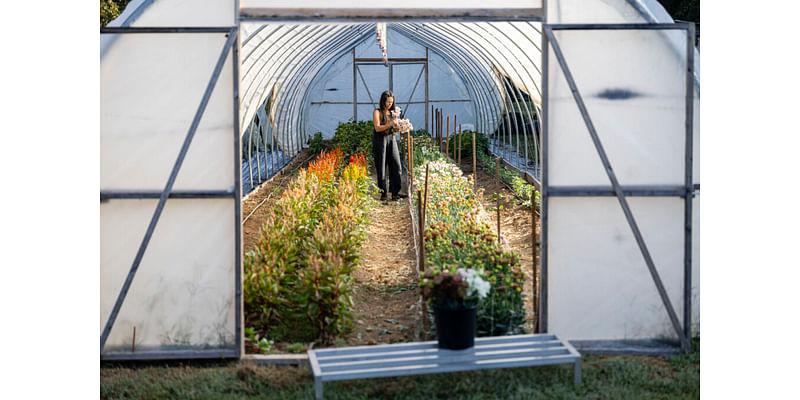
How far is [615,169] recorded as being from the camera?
5.11 metres

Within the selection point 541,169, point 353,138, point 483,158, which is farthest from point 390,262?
point 353,138

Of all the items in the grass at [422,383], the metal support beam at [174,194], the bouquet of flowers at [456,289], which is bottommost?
the grass at [422,383]

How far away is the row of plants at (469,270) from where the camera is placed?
4.55 metres

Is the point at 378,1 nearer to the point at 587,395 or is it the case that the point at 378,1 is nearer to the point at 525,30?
the point at 587,395

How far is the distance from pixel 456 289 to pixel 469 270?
0.64 feet

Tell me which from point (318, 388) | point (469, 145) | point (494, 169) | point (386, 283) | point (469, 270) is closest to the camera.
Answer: point (318, 388)

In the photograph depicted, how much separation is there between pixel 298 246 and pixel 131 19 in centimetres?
251

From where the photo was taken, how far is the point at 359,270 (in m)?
7.53

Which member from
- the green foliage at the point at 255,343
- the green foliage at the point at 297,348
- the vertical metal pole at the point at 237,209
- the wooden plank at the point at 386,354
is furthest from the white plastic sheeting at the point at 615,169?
the vertical metal pole at the point at 237,209

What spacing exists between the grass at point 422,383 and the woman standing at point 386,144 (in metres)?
5.26

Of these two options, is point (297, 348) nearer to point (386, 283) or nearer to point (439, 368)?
point (439, 368)

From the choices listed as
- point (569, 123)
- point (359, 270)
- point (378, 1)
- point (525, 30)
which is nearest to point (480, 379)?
point (569, 123)

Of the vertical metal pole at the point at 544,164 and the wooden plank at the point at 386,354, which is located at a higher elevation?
the vertical metal pole at the point at 544,164

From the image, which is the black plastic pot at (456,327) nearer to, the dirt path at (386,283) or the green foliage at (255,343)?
the dirt path at (386,283)
